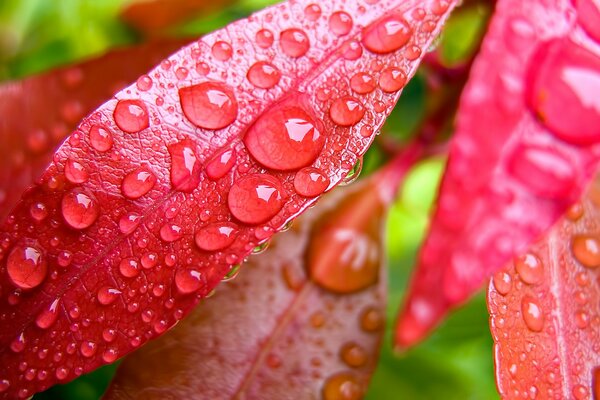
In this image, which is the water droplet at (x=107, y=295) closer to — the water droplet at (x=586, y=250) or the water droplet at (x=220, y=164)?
the water droplet at (x=220, y=164)

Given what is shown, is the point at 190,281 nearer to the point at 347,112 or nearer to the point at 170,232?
the point at 170,232

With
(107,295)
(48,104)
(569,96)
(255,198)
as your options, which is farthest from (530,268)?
(48,104)

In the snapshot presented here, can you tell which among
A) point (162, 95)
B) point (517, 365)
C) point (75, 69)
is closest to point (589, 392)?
point (517, 365)

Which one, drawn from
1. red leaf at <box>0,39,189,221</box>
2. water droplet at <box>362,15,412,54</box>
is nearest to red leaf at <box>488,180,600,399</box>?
water droplet at <box>362,15,412,54</box>

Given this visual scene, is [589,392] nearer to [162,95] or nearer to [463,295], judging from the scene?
[463,295]

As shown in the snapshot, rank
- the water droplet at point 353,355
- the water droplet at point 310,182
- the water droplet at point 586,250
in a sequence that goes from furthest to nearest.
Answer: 1. the water droplet at point 353,355
2. the water droplet at point 586,250
3. the water droplet at point 310,182

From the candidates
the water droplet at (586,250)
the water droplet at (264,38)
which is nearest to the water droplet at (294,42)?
the water droplet at (264,38)

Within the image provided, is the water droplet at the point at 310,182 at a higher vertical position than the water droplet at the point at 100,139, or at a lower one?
lower
